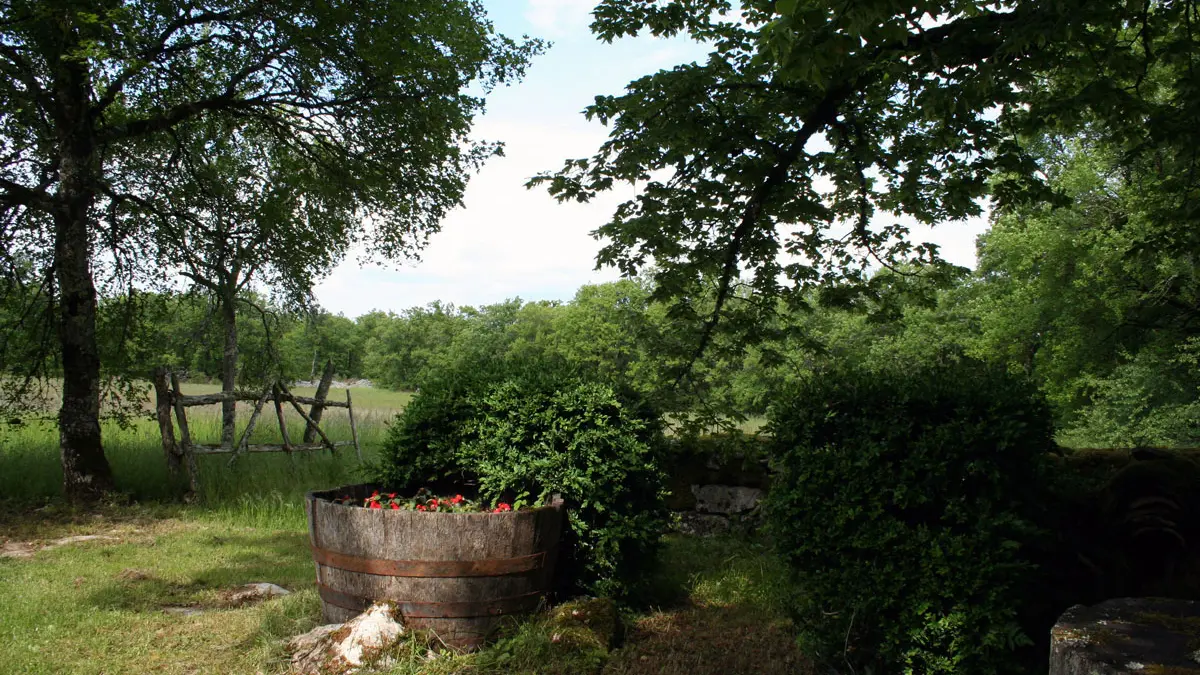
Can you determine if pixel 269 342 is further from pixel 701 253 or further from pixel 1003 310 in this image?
pixel 1003 310

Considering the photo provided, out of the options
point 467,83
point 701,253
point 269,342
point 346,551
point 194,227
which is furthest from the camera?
point 467,83

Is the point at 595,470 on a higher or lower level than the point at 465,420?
lower

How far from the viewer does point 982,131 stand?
634 cm

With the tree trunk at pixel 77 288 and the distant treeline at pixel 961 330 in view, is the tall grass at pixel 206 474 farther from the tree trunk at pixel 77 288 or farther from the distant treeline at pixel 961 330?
the distant treeline at pixel 961 330

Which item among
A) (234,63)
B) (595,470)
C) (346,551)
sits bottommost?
(346,551)

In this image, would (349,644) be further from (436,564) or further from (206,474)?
(206,474)

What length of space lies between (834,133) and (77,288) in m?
10.3

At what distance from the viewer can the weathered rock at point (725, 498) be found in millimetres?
7785

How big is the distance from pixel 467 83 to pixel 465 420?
9.95 m

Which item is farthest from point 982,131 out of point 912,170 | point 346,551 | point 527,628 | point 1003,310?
point 1003,310

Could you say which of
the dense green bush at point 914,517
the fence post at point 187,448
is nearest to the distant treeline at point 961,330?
the dense green bush at point 914,517

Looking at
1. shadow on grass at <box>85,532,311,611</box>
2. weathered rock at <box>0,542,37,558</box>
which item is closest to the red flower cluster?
shadow on grass at <box>85,532,311,611</box>

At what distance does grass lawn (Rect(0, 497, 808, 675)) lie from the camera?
456cm

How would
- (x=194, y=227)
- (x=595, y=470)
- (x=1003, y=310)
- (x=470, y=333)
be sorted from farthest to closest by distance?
(x=470, y=333) < (x=1003, y=310) < (x=194, y=227) < (x=595, y=470)
